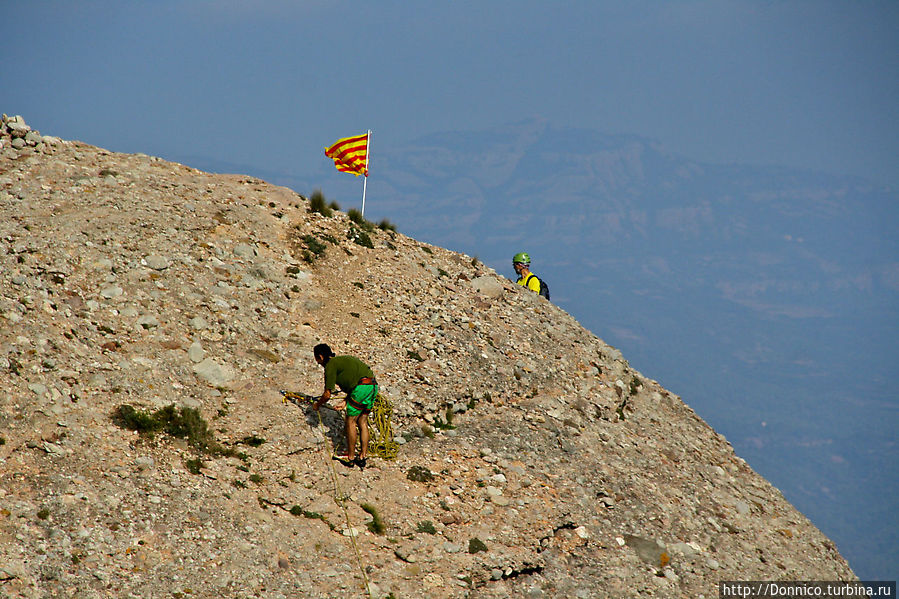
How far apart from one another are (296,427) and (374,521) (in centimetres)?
336

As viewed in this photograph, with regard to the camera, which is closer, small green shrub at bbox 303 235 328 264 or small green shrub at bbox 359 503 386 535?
small green shrub at bbox 359 503 386 535

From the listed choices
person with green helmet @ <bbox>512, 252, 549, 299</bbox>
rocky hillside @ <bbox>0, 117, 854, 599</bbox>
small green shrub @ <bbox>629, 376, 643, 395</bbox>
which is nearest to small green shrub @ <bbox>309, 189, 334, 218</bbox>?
rocky hillside @ <bbox>0, 117, 854, 599</bbox>

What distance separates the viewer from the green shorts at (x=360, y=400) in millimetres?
17891

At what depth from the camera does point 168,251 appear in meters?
22.2

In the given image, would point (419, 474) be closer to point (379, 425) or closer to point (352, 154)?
point (379, 425)

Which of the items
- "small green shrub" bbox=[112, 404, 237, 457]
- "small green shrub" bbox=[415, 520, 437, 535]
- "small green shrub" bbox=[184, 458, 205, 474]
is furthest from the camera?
"small green shrub" bbox=[415, 520, 437, 535]

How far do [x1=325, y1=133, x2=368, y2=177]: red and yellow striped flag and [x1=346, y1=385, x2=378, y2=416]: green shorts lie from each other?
11304 millimetres

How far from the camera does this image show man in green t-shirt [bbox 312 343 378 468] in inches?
705

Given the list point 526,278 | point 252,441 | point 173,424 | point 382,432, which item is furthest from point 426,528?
point 526,278

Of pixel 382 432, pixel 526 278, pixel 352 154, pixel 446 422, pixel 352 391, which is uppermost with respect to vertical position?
pixel 352 154

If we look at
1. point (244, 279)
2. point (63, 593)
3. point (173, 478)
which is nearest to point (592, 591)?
point (173, 478)

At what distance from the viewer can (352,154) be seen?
27.3 m

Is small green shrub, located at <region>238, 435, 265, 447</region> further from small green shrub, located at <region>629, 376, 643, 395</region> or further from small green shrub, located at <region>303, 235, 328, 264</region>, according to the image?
small green shrub, located at <region>629, 376, 643, 395</region>

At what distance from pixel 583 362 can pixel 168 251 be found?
553 inches
